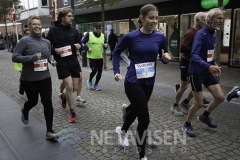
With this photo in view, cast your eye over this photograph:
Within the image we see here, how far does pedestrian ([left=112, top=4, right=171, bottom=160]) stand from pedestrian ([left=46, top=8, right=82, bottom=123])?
1.71 m

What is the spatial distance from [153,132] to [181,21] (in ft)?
33.8

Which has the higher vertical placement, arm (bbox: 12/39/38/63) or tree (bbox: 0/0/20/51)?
tree (bbox: 0/0/20/51)

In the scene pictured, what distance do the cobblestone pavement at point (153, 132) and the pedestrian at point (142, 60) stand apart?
24.0 inches

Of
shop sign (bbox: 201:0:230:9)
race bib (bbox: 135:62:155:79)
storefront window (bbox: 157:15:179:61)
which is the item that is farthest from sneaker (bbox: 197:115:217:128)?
storefront window (bbox: 157:15:179:61)

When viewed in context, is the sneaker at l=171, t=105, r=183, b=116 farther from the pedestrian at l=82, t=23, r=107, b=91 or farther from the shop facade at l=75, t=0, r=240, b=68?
the shop facade at l=75, t=0, r=240, b=68

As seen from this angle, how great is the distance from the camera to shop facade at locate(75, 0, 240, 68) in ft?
35.9

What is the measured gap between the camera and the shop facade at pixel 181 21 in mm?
10953

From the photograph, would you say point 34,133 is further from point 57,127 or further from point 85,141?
point 85,141

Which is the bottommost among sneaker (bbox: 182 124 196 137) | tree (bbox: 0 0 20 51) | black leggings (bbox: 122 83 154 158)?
sneaker (bbox: 182 124 196 137)

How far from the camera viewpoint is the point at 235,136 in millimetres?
3842

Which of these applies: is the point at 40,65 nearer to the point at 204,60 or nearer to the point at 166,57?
the point at 166,57

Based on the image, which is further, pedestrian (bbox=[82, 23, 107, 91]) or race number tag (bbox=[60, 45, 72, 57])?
pedestrian (bbox=[82, 23, 107, 91])

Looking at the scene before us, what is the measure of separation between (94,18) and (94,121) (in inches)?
653

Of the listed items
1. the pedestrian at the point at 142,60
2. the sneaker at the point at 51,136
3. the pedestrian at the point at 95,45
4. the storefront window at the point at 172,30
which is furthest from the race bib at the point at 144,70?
the storefront window at the point at 172,30
